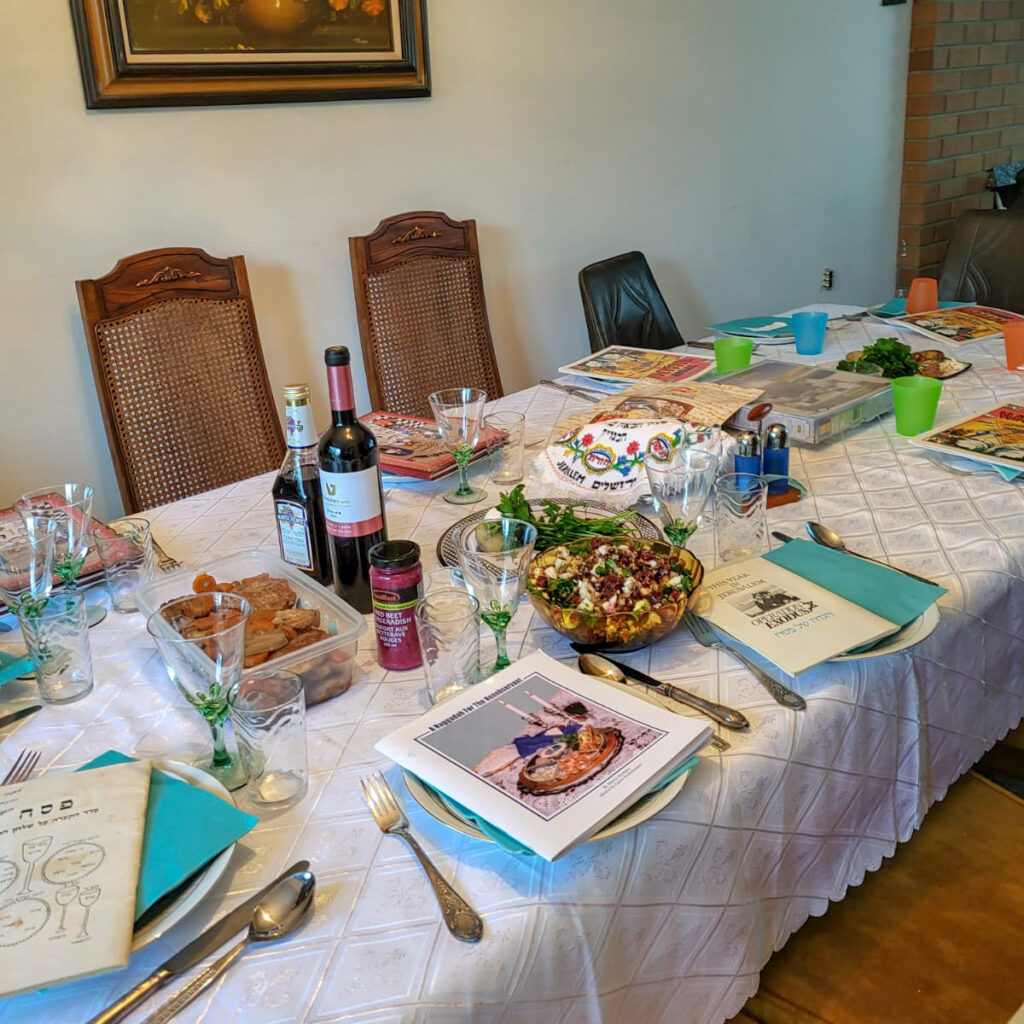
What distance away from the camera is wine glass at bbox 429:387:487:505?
1.47 meters

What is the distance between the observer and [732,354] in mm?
1912

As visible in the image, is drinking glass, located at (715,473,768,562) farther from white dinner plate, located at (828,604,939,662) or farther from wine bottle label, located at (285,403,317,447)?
wine bottle label, located at (285,403,317,447)

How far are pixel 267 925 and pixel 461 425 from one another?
2.88 feet

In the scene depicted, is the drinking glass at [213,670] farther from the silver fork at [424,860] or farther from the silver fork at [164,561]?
the silver fork at [164,561]

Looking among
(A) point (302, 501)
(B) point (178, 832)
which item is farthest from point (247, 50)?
(B) point (178, 832)

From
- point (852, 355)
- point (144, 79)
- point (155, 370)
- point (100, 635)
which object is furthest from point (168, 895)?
point (144, 79)

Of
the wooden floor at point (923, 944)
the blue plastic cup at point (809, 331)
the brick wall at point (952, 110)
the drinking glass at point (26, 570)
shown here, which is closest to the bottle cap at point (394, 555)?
the drinking glass at point (26, 570)

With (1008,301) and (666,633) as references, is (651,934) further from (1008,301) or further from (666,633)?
(1008,301)

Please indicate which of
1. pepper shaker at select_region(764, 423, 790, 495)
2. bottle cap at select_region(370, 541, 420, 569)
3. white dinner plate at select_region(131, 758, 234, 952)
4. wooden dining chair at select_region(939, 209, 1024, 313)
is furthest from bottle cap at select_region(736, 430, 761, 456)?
wooden dining chair at select_region(939, 209, 1024, 313)

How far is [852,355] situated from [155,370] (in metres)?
1.45

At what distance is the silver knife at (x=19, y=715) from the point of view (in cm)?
100

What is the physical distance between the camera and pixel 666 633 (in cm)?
103

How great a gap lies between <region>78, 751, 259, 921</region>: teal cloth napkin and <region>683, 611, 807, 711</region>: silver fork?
0.50 meters

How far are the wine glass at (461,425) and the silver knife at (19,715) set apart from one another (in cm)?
66
